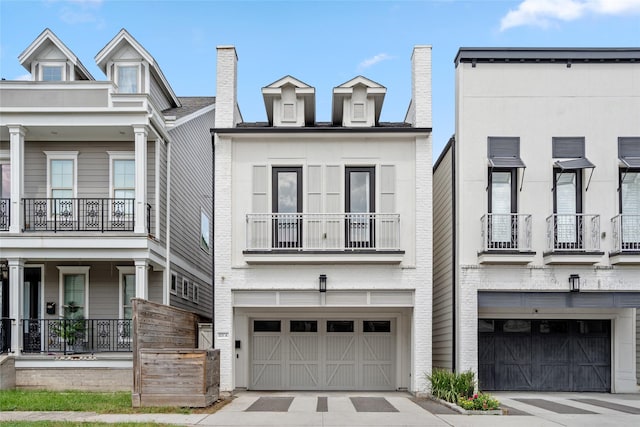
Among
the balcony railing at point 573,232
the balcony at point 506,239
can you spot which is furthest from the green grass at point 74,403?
the balcony railing at point 573,232

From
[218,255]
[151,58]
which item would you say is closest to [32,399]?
[218,255]

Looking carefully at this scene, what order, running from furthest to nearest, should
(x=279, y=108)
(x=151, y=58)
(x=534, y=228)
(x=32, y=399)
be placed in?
(x=151, y=58), (x=279, y=108), (x=534, y=228), (x=32, y=399)

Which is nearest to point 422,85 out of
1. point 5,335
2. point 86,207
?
point 86,207

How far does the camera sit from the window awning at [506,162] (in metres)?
16.3

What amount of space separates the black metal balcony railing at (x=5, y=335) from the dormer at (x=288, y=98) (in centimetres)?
881

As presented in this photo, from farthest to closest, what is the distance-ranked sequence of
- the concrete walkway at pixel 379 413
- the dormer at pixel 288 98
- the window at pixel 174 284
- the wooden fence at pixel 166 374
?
the window at pixel 174 284 < the dormer at pixel 288 98 < the wooden fence at pixel 166 374 < the concrete walkway at pixel 379 413

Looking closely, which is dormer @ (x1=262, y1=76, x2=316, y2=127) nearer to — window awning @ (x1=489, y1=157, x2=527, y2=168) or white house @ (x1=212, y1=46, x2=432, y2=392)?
white house @ (x1=212, y1=46, x2=432, y2=392)

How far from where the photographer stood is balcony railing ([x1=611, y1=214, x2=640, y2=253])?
16422mm

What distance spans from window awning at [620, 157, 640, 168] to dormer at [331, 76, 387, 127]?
619 centimetres

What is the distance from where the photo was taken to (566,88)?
16922 mm

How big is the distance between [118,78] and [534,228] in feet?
41.6

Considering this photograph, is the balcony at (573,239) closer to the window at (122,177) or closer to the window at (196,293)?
the window at (122,177)

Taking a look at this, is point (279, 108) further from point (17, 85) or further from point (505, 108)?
point (17, 85)

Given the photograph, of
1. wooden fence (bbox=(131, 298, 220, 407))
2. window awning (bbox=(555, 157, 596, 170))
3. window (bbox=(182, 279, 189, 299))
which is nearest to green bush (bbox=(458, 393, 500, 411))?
wooden fence (bbox=(131, 298, 220, 407))
